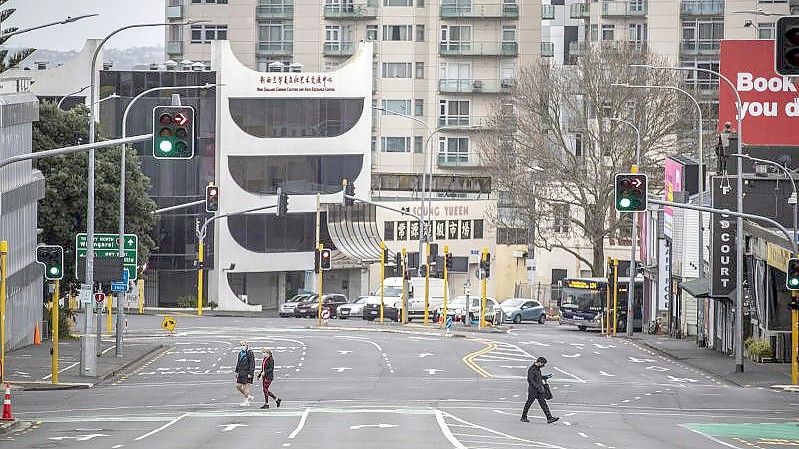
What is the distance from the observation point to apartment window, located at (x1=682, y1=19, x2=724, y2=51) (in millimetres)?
119188

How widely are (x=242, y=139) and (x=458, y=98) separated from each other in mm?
24918

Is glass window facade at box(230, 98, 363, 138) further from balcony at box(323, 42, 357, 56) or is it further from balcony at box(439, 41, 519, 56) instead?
balcony at box(323, 42, 357, 56)

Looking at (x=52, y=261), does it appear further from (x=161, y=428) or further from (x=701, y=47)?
(x=701, y=47)

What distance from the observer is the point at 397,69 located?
12606cm

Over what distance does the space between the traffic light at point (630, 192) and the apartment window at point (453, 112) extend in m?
84.7

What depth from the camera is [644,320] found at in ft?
272

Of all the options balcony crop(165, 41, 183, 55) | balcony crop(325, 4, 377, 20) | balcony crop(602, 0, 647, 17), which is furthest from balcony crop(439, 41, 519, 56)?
balcony crop(165, 41, 183, 55)

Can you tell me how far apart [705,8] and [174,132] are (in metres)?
93.7

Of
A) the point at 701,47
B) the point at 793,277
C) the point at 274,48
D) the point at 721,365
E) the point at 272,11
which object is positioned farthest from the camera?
the point at 274,48

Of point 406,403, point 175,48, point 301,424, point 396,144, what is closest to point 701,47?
point 396,144

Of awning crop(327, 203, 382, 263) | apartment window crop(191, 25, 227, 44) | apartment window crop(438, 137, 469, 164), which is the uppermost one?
apartment window crop(191, 25, 227, 44)

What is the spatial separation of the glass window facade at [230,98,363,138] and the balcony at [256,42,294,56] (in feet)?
66.3

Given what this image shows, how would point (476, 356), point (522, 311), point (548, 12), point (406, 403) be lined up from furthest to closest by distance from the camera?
point (548, 12), point (522, 311), point (476, 356), point (406, 403)

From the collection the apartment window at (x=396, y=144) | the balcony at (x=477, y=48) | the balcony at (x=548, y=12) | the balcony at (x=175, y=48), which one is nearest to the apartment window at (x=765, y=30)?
the balcony at (x=477, y=48)
